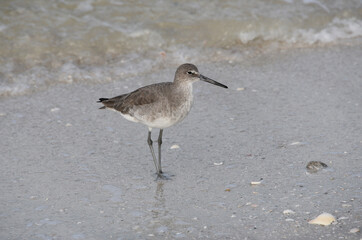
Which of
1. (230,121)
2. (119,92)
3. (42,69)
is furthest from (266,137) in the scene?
(42,69)

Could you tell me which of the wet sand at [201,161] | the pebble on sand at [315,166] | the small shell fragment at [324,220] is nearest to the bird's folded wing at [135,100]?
the wet sand at [201,161]

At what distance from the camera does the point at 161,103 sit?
562 cm

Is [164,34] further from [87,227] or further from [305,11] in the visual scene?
[87,227]

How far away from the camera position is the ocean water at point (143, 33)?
8211 millimetres

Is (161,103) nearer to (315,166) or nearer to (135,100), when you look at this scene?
(135,100)

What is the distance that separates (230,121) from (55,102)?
7.02ft

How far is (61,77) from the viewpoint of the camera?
7.92m

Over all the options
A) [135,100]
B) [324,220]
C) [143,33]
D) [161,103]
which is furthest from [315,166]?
[143,33]

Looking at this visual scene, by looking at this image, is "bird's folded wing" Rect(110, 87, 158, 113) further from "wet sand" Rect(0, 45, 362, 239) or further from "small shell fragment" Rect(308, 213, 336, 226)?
"small shell fragment" Rect(308, 213, 336, 226)

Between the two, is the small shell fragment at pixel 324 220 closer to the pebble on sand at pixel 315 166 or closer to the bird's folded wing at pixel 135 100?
the pebble on sand at pixel 315 166

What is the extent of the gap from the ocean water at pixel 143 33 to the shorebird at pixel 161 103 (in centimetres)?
215

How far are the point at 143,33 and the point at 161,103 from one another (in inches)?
148

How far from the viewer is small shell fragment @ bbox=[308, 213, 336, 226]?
448 centimetres

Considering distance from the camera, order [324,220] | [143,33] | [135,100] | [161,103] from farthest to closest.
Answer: [143,33]
[135,100]
[161,103]
[324,220]
